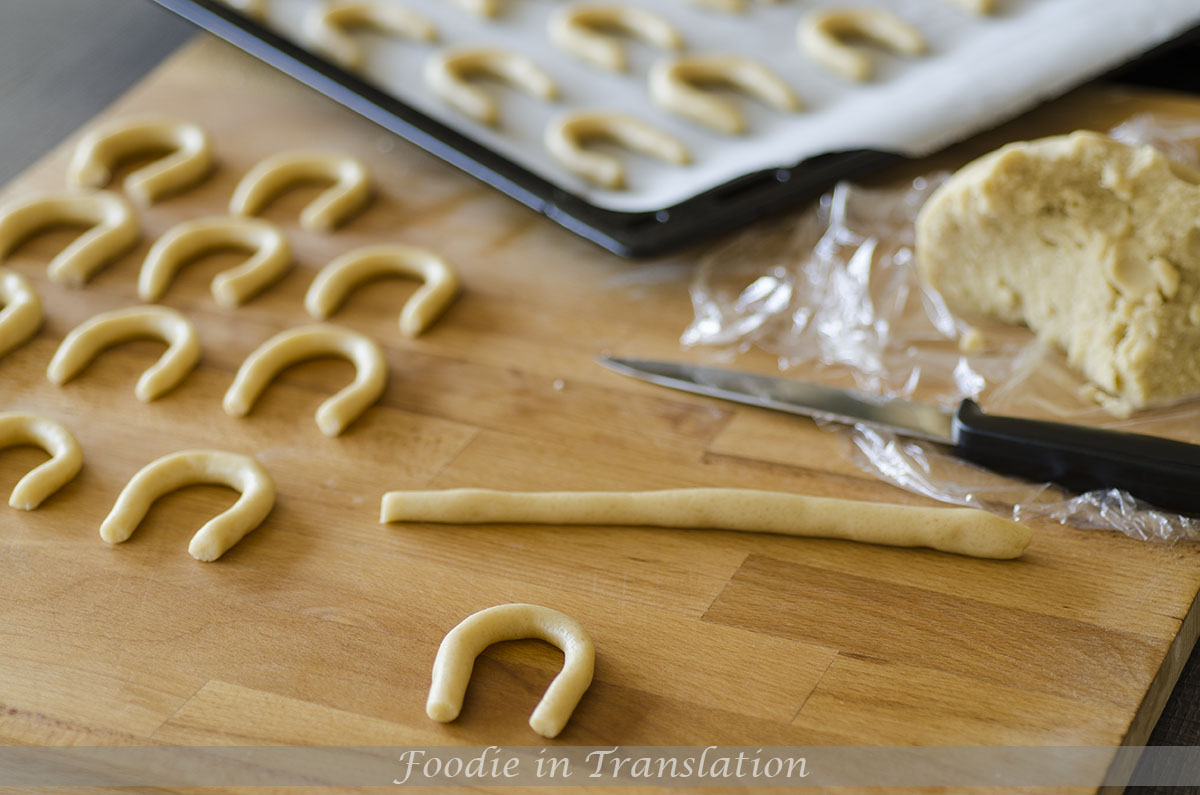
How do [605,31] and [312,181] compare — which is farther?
[605,31]

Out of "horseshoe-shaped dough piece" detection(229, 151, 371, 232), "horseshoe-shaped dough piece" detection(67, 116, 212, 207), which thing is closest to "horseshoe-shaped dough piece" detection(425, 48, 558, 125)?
"horseshoe-shaped dough piece" detection(229, 151, 371, 232)

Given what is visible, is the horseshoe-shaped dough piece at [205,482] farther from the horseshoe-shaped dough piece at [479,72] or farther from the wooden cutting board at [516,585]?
the horseshoe-shaped dough piece at [479,72]

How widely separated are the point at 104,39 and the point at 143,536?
172 cm

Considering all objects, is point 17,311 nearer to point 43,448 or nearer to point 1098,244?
point 43,448

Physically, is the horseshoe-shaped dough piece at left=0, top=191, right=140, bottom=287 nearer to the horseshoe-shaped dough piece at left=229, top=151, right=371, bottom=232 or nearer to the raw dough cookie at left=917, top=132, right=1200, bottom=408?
the horseshoe-shaped dough piece at left=229, top=151, right=371, bottom=232

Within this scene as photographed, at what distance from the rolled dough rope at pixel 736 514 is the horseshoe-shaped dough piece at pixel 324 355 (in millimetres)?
163

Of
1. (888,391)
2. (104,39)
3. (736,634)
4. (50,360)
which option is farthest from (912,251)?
(104,39)

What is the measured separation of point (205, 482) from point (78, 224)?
2.37ft

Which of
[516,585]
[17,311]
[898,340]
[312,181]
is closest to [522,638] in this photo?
[516,585]

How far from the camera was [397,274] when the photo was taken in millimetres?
1788

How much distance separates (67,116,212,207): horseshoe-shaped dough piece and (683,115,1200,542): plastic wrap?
2.97 ft

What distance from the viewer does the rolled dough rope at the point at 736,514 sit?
1.24m

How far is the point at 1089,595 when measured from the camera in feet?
3.96

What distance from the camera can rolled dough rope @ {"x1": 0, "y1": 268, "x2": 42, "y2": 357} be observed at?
163cm
